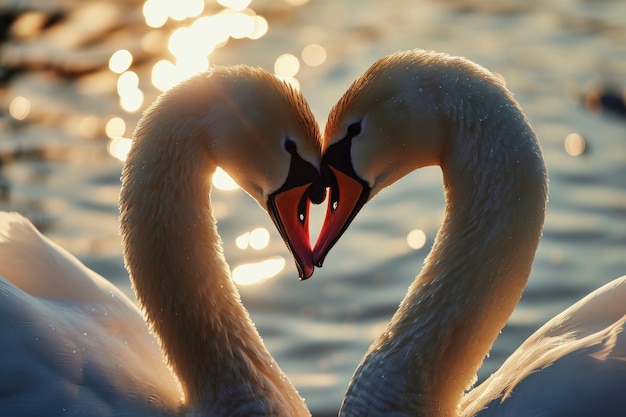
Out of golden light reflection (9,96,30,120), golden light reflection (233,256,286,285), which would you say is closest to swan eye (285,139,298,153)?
golden light reflection (233,256,286,285)

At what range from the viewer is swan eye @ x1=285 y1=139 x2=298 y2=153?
6.13 m

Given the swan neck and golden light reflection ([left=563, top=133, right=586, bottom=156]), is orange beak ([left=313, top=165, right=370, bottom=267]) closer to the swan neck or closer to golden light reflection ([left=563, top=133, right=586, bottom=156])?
the swan neck

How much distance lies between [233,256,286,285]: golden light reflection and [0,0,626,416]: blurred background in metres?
0.01

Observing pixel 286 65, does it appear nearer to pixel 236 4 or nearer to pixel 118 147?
pixel 236 4

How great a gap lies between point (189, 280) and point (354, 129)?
106 cm

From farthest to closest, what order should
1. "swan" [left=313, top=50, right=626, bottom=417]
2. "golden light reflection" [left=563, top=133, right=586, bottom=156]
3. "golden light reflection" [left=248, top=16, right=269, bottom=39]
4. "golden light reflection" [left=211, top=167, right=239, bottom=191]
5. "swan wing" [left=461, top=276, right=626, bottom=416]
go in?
"golden light reflection" [left=248, top=16, right=269, bottom=39] < "golden light reflection" [left=563, top=133, right=586, bottom=156] < "golden light reflection" [left=211, top=167, right=239, bottom=191] < "swan" [left=313, top=50, right=626, bottom=417] < "swan wing" [left=461, top=276, right=626, bottom=416]

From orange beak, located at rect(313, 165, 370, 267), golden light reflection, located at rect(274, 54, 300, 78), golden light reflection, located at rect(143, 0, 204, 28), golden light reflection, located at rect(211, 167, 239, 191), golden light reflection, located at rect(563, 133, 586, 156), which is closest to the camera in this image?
orange beak, located at rect(313, 165, 370, 267)

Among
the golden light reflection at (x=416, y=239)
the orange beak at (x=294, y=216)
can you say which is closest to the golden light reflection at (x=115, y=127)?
the golden light reflection at (x=416, y=239)

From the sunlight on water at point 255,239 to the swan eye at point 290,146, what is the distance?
417 centimetres

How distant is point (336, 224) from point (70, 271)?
1508 millimetres

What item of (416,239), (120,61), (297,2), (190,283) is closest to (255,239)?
(416,239)

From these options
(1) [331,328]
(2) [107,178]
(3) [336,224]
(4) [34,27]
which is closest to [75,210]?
(2) [107,178]

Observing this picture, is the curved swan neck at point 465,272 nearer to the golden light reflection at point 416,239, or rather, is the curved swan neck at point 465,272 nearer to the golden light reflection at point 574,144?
the golden light reflection at point 416,239

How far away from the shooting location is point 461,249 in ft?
19.9
